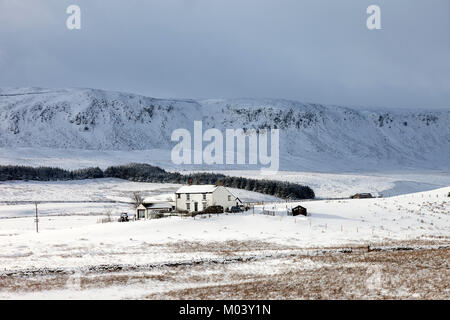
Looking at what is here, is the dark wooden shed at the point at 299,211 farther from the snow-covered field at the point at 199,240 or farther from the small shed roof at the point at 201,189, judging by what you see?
the small shed roof at the point at 201,189

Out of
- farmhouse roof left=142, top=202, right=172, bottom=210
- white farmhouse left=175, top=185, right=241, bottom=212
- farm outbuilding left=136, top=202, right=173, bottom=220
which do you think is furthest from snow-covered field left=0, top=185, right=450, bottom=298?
farmhouse roof left=142, top=202, right=172, bottom=210

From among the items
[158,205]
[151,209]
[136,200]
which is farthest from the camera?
[136,200]

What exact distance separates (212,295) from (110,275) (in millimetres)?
9920

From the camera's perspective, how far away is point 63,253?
41.6 m

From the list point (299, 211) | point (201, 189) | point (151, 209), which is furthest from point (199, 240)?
point (151, 209)

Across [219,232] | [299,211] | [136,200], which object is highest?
[299,211]

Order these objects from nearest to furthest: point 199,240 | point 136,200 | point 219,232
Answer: point 199,240 < point 219,232 < point 136,200

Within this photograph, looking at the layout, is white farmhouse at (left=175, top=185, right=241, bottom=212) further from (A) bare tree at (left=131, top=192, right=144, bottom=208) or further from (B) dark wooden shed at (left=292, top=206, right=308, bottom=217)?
(A) bare tree at (left=131, top=192, right=144, bottom=208)

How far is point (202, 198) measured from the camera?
229 ft

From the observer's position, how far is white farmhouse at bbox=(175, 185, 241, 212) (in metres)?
69.4

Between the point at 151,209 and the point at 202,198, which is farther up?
the point at 202,198

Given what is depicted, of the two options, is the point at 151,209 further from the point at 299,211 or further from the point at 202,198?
the point at 299,211
